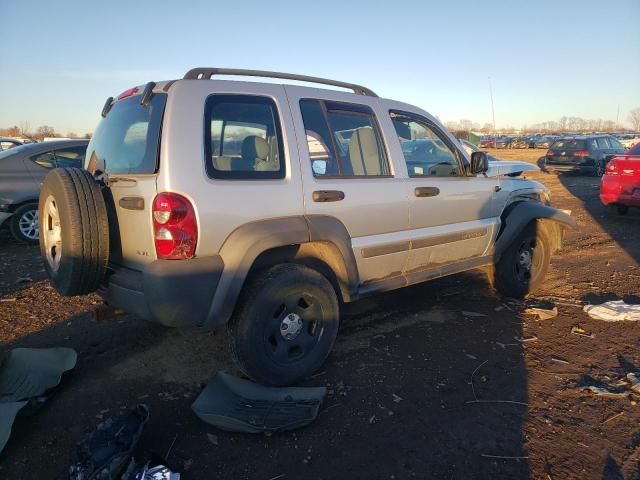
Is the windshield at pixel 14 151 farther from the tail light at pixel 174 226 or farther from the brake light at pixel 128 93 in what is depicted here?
the tail light at pixel 174 226

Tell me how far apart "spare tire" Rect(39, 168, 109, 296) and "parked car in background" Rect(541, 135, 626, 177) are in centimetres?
1921

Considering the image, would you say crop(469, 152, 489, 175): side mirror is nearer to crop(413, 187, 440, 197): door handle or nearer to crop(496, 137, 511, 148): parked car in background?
crop(413, 187, 440, 197): door handle

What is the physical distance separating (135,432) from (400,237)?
2.39 metres

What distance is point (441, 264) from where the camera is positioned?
4203mm

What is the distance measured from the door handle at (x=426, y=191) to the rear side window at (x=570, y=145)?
1712 cm

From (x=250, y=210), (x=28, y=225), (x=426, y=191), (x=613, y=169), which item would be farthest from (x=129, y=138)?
(x=613, y=169)

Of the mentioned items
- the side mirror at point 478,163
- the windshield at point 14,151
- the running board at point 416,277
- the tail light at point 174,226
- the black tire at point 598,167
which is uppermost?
the windshield at point 14,151

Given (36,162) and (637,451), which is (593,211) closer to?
(637,451)

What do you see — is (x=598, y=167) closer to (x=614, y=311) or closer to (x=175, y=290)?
(x=614, y=311)

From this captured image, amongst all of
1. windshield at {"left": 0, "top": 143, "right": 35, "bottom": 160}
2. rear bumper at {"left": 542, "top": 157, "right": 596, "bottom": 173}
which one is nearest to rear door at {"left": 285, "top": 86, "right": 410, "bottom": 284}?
windshield at {"left": 0, "top": 143, "right": 35, "bottom": 160}

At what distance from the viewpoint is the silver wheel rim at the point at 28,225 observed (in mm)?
7133

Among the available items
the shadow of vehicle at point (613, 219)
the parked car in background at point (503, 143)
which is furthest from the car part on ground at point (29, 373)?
the parked car in background at point (503, 143)

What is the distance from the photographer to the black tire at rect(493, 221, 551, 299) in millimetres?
4738

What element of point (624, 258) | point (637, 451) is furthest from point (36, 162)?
point (624, 258)
